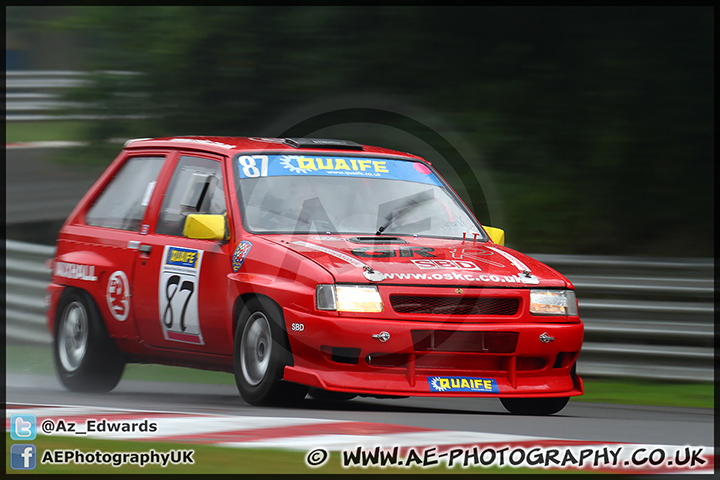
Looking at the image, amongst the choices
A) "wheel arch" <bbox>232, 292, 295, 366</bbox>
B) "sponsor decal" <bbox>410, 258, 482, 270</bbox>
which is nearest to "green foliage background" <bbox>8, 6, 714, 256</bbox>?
"sponsor decal" <bbox>410, 258, 482, 270</bbox>

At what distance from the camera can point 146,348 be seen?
24.7 ft

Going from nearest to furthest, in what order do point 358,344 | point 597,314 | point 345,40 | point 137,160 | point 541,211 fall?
point 358,344
point 137,160
point 597,314
point 541,211
point 345,40

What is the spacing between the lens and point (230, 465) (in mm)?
4711

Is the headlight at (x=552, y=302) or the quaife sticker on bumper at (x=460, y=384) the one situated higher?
the headlight at (x=552, y=302)

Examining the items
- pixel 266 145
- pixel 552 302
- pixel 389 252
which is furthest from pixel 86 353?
pixel 552 302

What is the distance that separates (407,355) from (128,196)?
294cm

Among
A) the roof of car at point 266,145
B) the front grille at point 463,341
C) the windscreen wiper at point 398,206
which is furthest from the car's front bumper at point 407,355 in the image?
the roof of car at point 266,145

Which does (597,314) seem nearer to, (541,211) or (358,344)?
(541,211)

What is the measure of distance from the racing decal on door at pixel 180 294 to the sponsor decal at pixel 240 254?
15.7 inches

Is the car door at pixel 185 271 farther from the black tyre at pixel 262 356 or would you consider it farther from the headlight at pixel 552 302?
the headlight at pixel 552 302

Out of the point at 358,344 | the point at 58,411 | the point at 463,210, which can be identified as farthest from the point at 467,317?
the point at 58,411

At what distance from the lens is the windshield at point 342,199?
702 centimetres

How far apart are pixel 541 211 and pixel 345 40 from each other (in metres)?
2.76

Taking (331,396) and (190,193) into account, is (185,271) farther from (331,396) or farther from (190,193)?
(331,396)
